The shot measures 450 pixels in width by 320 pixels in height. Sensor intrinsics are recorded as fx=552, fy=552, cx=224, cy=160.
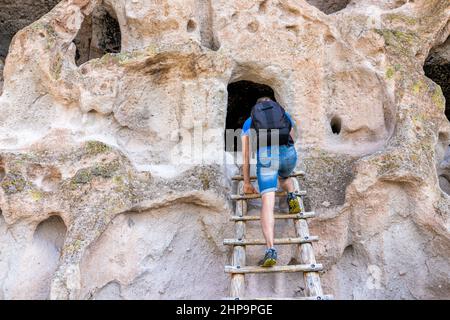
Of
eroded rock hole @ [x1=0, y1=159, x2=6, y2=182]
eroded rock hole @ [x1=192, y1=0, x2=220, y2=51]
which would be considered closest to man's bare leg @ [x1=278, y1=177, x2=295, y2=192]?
eroded rock hole @ [x1=192, y1=0, x2=220, y2=51]

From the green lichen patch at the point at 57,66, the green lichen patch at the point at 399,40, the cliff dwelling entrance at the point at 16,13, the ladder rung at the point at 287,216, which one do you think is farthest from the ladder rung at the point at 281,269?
the cliff dwelling entrance at the point at 16,13

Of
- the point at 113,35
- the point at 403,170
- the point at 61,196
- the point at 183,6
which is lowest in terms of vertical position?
the point at 61,196

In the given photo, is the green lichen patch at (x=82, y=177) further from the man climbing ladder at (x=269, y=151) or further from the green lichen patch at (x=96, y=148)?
the man climbing ladder at (x=269, y=151)

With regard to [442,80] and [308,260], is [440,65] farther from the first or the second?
[308,260]

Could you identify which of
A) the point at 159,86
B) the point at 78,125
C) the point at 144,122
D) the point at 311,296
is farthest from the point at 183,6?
the point at 311,296

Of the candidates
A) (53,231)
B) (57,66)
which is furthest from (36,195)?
(57,66)

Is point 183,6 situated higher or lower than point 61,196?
higher

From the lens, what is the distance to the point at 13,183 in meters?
3.91

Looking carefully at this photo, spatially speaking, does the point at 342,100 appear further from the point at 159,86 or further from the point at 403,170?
the point at 159,86

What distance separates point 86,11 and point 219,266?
8.14 feet

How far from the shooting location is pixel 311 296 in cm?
323

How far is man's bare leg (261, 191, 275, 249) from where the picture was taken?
3529 mm

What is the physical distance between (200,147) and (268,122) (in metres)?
0.96

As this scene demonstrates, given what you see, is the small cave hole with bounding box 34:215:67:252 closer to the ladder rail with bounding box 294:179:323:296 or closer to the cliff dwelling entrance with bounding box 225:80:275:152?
the ladder rail with bounding box 294:179:323:296
